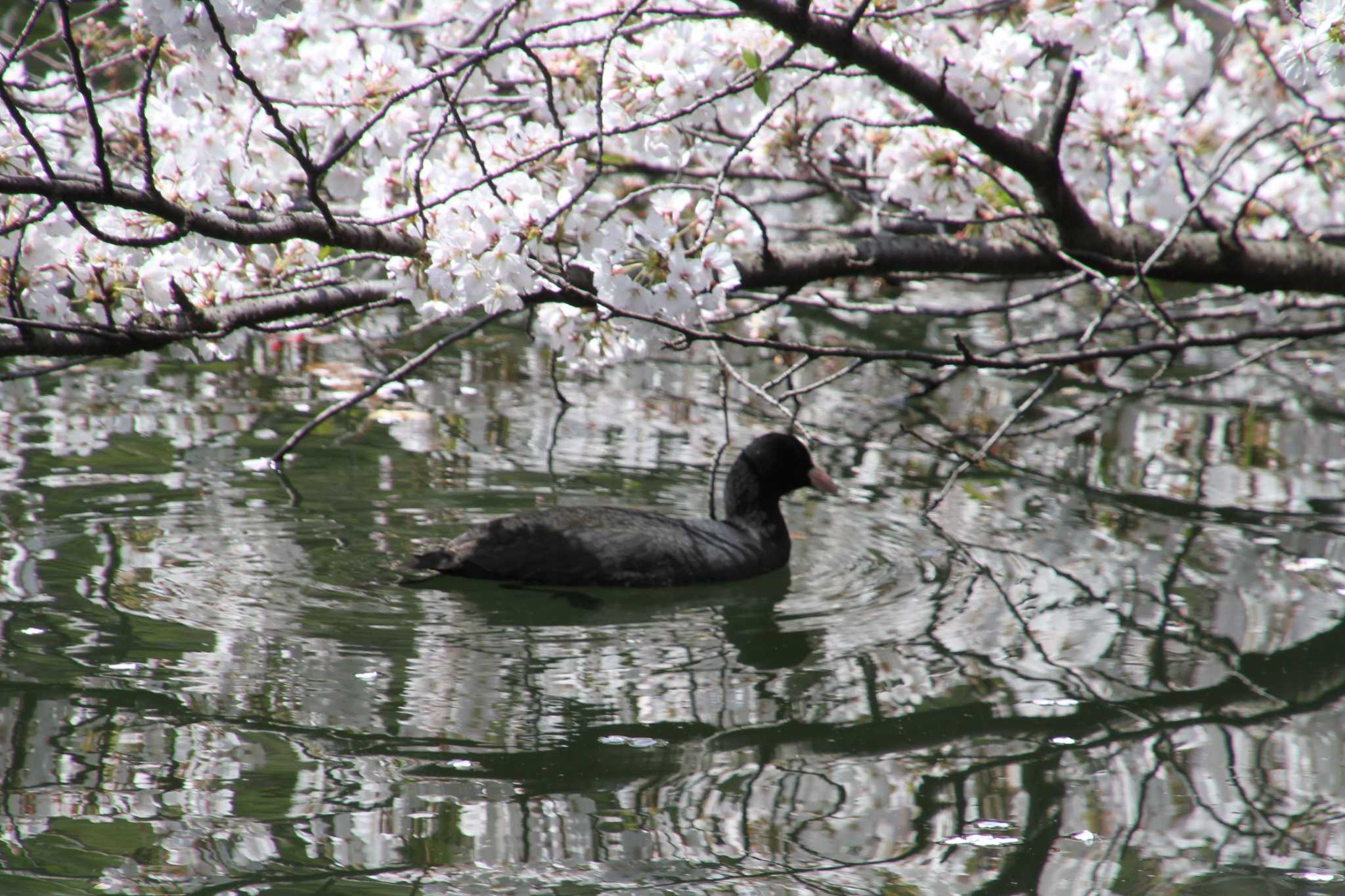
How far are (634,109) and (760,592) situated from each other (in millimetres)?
2074

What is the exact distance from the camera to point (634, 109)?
5.64m

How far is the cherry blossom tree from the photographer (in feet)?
14.3

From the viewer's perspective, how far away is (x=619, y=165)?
7410 mm

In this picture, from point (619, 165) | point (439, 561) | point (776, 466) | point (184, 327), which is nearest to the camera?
point (184, 327)

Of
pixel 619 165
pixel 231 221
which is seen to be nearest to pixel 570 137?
pixel 231 221

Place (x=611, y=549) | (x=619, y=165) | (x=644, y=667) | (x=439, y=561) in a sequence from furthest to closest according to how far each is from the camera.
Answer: (x=619, y=165) < (x=611, y=549) < (x=439, y=561) < (x=644, y=667)

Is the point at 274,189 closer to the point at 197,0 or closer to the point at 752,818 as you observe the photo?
the point at 197,0

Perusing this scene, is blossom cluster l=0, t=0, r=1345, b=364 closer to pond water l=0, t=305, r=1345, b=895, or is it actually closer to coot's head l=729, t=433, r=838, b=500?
coot's head l=729, t=433, r=838, b=500

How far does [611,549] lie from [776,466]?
1.10 meters

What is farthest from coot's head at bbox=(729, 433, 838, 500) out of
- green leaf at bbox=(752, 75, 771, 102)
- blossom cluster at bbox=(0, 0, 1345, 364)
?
green leaf at bbox=(752, 75, 771, 102)

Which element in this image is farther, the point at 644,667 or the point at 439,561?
the point at 439,561

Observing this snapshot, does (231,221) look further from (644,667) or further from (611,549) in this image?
(611,549)

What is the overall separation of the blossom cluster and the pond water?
119cm

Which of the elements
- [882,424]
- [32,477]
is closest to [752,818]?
[32,477]
